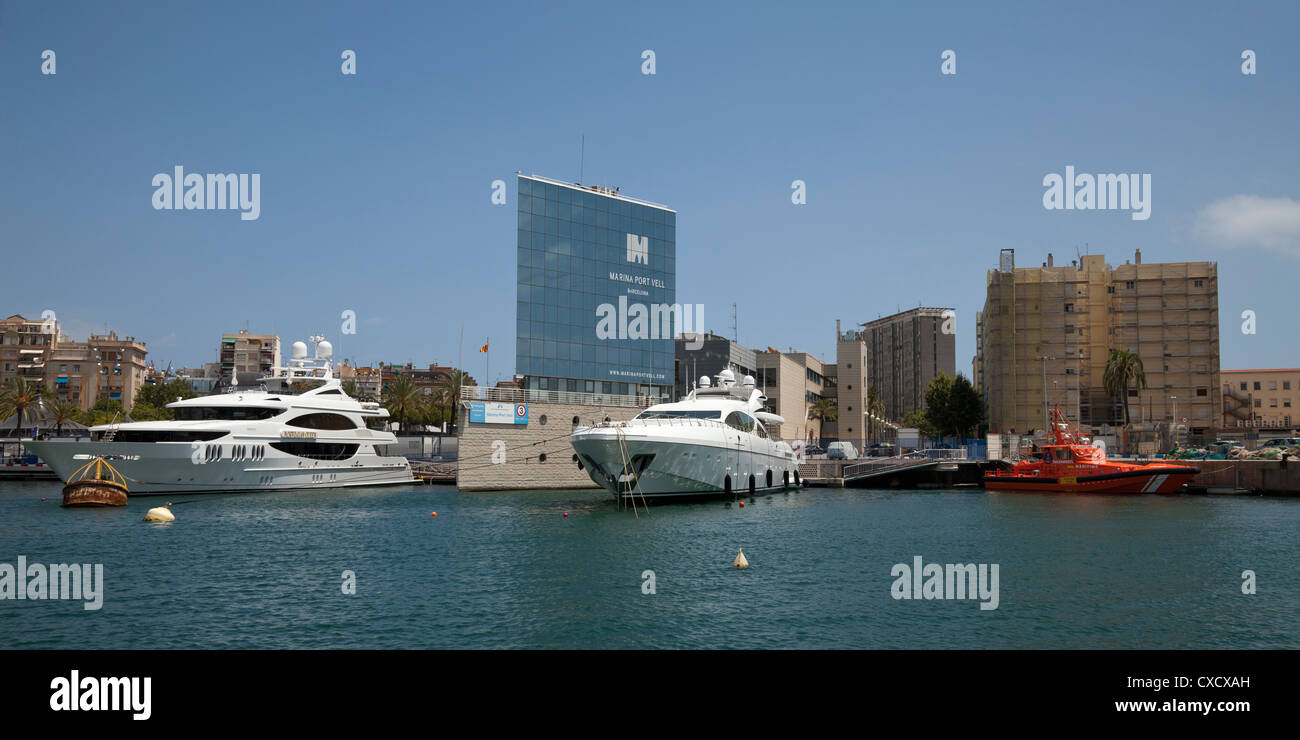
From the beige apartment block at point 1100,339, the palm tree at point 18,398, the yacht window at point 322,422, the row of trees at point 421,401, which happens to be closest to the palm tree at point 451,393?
the row of trees at point 421,401

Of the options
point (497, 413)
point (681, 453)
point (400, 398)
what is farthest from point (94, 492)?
point (400, 398)

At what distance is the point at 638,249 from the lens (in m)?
66.9

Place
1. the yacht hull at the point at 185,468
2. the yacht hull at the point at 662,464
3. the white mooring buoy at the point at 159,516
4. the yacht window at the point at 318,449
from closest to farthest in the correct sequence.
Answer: the white mooring buoy at the point at 159,516 → the yacht hull at the point at 662,464 → the yacht hull at the point at 185,468 → the yacht window at the point at 318,449

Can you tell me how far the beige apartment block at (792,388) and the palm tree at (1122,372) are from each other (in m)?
33.0

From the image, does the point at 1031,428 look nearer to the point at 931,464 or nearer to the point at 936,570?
the point at 931,464

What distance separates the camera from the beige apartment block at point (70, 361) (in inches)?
4658

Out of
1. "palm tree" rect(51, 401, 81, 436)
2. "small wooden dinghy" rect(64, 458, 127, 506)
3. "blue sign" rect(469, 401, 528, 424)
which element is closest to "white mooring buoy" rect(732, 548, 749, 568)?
"blue sign" rect(469, 401, 528, 424)

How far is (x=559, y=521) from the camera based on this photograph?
35875mm

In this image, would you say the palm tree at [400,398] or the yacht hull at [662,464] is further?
the palm tree at [400,398]

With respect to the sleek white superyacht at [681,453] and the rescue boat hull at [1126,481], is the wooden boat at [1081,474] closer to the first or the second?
the rescue boat hull at [1126,481]

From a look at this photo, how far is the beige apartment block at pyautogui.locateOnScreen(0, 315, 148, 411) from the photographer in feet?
388

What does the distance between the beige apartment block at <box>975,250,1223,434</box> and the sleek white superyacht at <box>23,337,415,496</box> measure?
222 feet

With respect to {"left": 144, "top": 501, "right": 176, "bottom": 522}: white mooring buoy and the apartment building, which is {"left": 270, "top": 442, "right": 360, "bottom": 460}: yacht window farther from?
the apartment building
